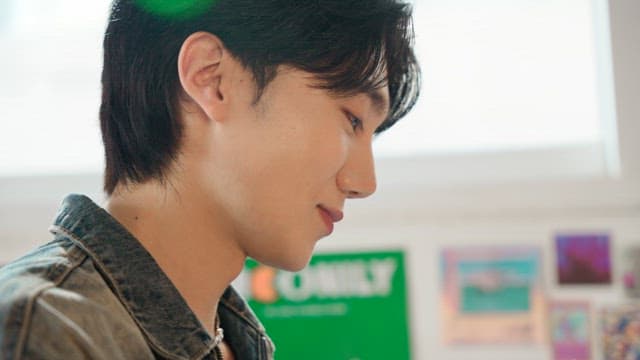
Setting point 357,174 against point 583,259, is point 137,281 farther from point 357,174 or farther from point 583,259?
point 583,259

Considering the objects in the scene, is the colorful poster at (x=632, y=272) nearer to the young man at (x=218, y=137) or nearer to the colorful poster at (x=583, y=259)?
the colorful poster at (x=583, y=259)

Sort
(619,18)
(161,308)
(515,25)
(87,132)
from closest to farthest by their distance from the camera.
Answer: (161,308) < (619,18) < (515,25) < (87,132)

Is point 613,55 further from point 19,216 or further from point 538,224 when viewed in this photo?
point 19,216

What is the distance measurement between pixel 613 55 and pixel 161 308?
0.85m

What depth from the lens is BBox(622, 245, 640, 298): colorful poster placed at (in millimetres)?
1385

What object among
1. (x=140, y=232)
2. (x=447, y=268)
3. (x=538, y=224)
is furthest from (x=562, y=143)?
(x=140, y=232)

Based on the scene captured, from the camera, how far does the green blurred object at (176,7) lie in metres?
0.86

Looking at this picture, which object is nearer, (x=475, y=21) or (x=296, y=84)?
(x=296, y=84)

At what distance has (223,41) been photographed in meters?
0.85

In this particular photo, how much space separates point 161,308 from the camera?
82 centimetres

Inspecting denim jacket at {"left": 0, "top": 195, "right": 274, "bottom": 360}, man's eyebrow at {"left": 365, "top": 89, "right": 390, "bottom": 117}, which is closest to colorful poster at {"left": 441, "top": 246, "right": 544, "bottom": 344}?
A: man's eyebrow at {"left": 365, "top": 89, "right": 390, "bottom": 117}

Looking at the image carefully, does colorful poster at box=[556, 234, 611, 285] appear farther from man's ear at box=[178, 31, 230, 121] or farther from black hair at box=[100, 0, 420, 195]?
man's ear at box=[178, 31, 230, 121]

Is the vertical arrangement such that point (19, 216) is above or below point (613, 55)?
below

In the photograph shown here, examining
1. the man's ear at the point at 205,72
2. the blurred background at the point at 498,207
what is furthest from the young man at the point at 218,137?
the blurred background at the point at 498,207
